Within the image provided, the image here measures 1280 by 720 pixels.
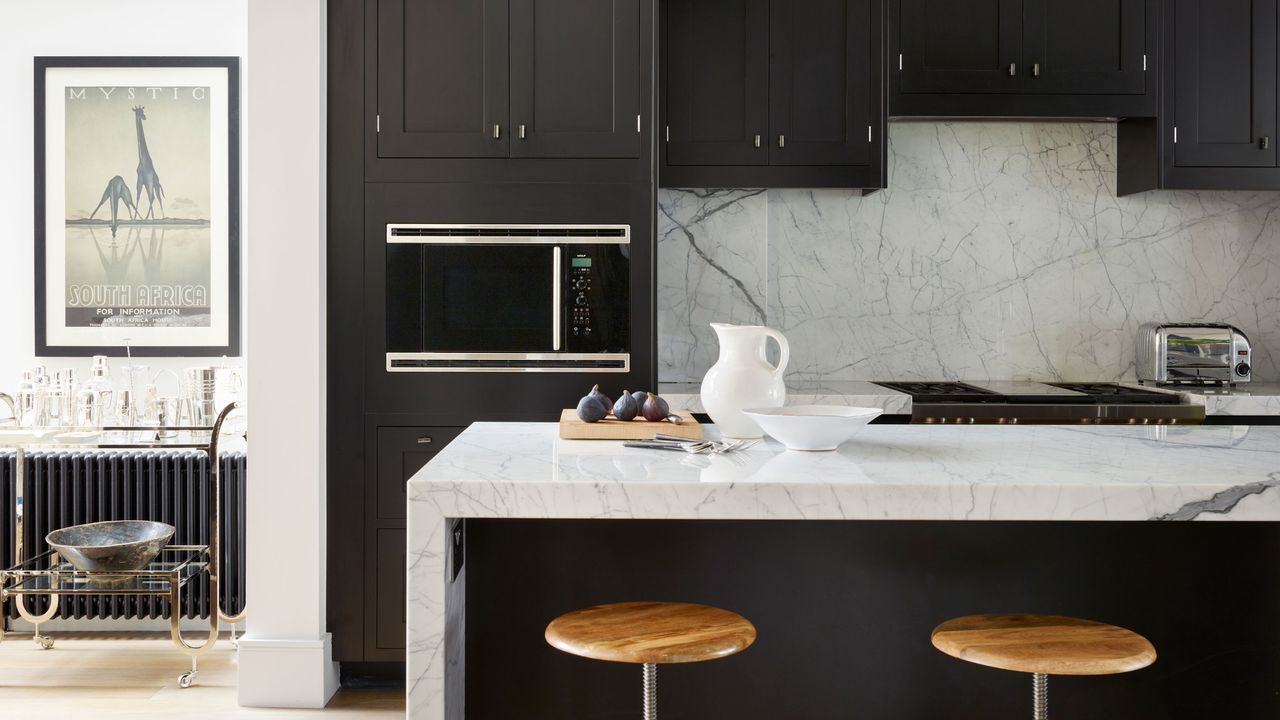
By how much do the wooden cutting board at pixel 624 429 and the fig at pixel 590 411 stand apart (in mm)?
13

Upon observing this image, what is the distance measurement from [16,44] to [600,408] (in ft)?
9.92

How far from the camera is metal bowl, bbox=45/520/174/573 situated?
2.87m

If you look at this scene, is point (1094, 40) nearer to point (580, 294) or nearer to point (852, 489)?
point (580, 294)

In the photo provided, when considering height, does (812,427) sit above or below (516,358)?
below

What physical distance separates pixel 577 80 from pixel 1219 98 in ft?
7.52

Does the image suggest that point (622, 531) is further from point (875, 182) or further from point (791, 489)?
point (875, 182)

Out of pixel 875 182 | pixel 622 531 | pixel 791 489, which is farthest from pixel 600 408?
pixel 875 182

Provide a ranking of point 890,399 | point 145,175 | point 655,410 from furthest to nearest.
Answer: point 145,175, point 890,399, point 655,410

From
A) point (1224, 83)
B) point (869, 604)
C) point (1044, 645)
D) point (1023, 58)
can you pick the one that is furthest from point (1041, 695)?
point (1224, 83)

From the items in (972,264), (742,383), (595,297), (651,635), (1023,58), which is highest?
(1023,58)

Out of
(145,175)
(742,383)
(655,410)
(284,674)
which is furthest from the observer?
(145,175)

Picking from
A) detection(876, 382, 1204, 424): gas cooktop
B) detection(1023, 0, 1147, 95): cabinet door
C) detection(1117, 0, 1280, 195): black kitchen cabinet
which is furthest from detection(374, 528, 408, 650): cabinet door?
detection(1117, 0, 1280, 195): black kitchen cabinet

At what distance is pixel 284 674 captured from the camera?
9.25 feet

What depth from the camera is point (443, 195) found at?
2.87m
